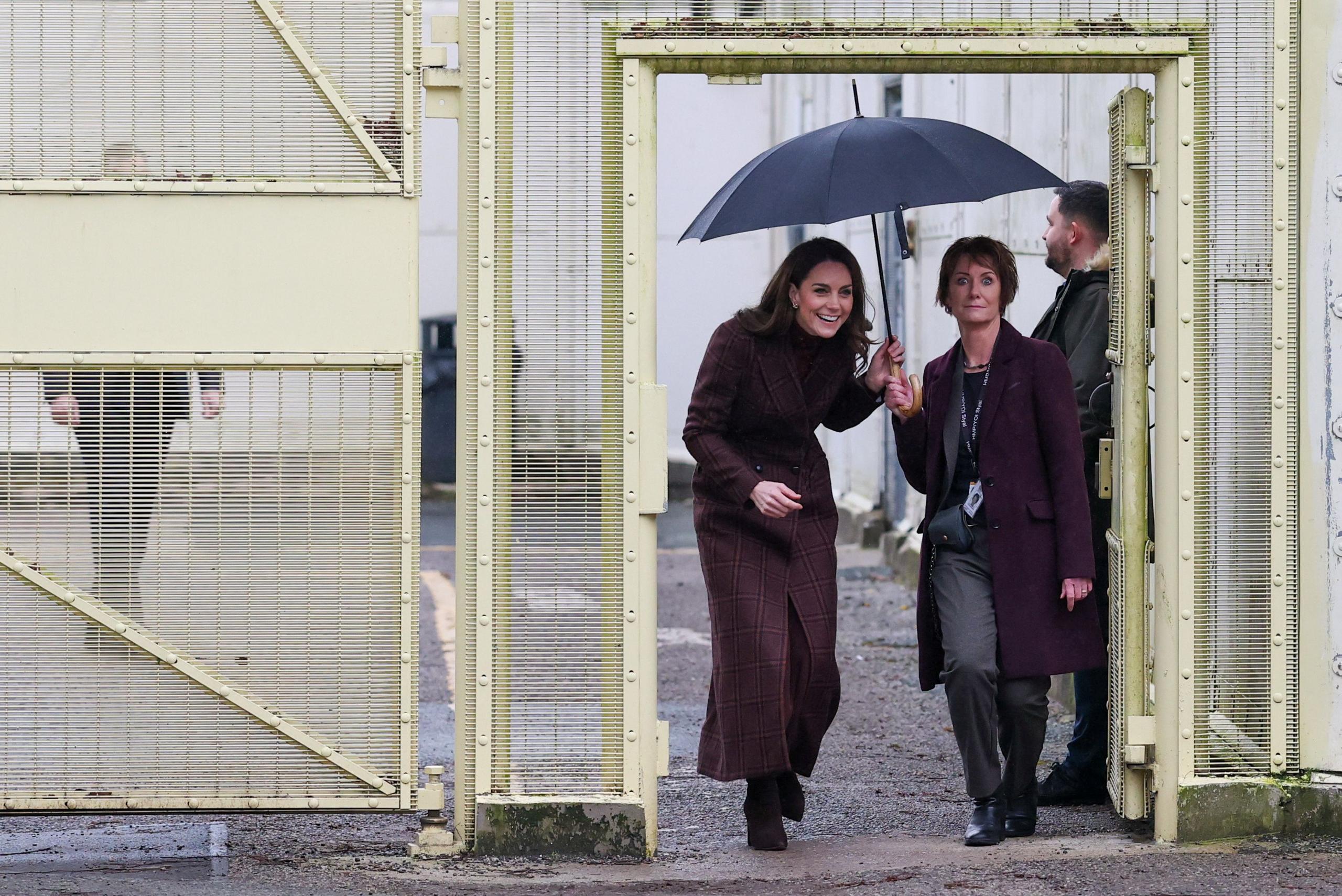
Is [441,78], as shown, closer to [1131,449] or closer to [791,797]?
[1131,449]

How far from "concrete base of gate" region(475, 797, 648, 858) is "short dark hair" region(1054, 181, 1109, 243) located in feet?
7.68

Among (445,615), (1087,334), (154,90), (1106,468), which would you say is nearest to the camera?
(154,90)

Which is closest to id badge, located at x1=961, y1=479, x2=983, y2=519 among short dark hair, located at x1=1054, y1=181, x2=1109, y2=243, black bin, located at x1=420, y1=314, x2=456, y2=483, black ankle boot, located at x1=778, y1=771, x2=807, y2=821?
black ankle boot, located at x1=778, y1=771, x2=807, y2=821

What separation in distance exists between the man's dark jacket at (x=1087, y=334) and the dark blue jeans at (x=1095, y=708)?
15cm

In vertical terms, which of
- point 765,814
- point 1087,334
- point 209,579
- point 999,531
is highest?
point 1087,334

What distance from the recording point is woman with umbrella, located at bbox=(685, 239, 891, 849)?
4.89 m

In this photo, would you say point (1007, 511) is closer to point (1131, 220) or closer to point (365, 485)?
point (1131, 220)

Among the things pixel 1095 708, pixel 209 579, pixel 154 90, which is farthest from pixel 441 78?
pixel 1095 708

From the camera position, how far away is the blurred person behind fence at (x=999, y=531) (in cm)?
484

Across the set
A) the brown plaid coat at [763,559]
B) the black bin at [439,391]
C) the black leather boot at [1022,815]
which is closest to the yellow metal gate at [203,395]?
the brown plaid coat at [763,559]

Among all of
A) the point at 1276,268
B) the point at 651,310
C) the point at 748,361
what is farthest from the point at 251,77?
the point at 1276,268

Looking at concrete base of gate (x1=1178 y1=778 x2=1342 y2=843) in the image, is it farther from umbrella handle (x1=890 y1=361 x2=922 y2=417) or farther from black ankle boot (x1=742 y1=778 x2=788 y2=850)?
umbrella handle (x1=890 y1=361 x2=922 y2=417)

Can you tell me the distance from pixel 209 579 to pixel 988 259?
2315 millimetres

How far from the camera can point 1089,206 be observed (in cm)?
555
